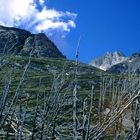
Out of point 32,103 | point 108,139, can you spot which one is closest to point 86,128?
point 108,139

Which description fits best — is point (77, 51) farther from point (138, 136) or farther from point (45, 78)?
point (45, 78)

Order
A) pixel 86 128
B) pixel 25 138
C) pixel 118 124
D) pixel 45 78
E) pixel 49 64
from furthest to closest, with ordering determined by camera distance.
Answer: pixel 49 64
pixel 45 78
pixel 25 138
pixel 118 124
pixel 86 128

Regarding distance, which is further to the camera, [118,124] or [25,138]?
[25,138]

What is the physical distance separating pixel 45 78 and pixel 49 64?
55394mm

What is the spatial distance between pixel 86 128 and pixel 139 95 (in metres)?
1.72

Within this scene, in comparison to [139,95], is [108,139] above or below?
above

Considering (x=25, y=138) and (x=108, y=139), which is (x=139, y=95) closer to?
(x=25, y=138)

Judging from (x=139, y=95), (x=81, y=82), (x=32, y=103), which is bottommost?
(x=139, y=95)

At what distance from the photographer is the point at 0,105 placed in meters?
10.2

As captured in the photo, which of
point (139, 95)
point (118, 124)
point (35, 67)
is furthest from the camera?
point (35, 67)

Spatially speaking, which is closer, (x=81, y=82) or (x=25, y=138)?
(x=25, y=138)

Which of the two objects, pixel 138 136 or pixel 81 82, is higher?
pixel 81 82

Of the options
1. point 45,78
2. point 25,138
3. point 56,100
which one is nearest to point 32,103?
point 45,78

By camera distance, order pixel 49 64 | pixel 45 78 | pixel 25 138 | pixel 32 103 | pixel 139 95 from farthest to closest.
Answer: pixel 49 64
pixel 45 78
pixel 32 103
pixel 25 138
pixel 139 95
